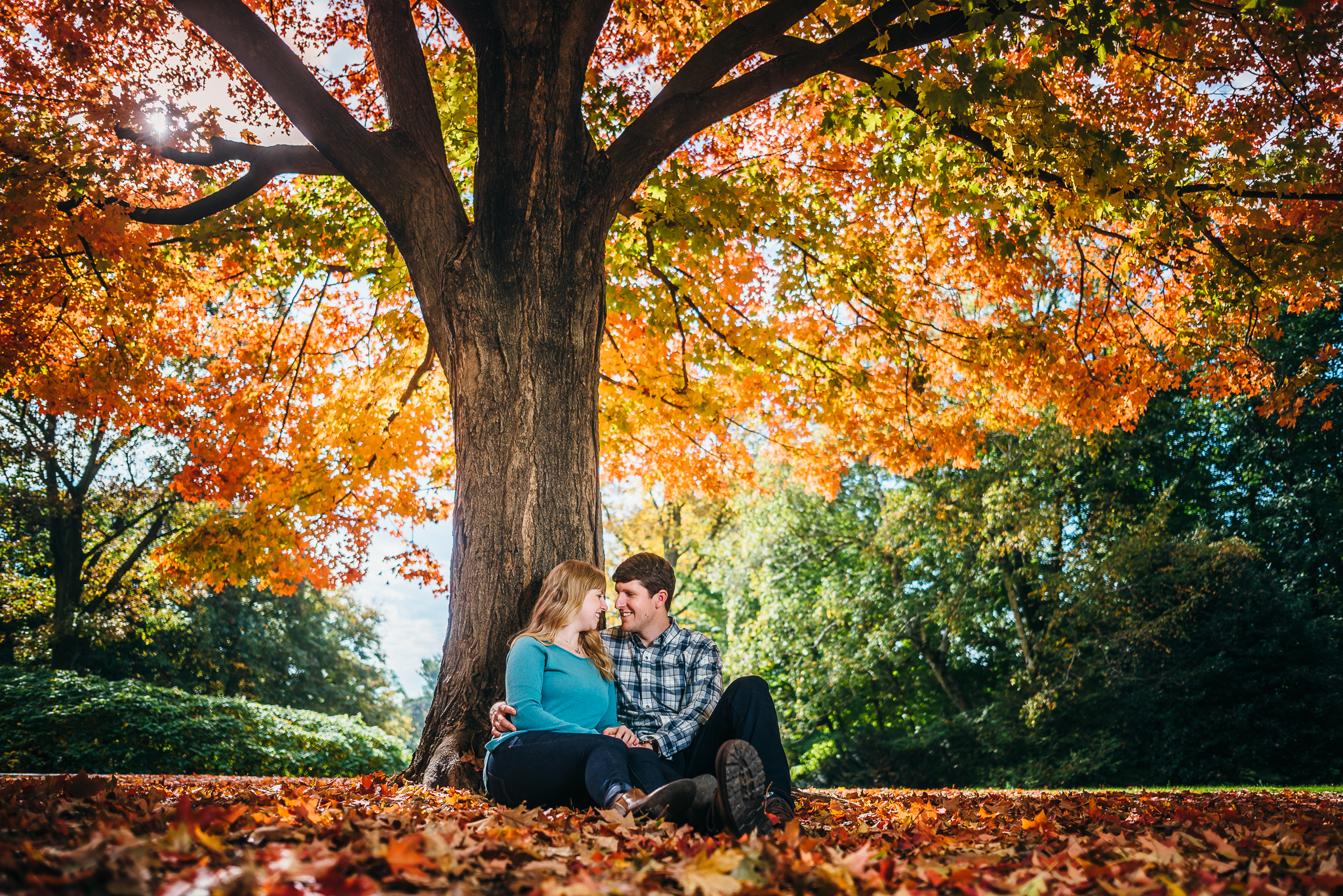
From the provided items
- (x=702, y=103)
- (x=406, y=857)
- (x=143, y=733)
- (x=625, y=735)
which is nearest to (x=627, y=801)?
(x=625, y=735)

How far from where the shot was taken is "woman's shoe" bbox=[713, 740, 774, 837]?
2.40 meters

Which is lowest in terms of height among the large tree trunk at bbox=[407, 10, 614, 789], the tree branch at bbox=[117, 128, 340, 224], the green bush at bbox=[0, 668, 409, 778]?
the green bush at bbox=[0, 668, 409, 778]

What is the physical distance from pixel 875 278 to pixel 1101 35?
3.92 metres

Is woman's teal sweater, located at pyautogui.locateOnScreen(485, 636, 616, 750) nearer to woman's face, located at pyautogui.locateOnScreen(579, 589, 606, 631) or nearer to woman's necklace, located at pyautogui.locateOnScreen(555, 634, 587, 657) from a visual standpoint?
woman's necklace, located at pyautogui.locateOnScreen(555, 634, 587, 657)

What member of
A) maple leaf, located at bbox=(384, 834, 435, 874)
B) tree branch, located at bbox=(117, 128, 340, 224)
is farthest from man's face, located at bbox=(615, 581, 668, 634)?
tree branch, located at bbox=(117, 128, 340, 224)

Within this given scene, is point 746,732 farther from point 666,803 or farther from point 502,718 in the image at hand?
point 502,718

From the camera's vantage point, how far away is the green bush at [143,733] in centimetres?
1019

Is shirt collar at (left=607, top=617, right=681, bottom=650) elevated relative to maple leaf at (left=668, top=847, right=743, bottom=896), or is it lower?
elevated

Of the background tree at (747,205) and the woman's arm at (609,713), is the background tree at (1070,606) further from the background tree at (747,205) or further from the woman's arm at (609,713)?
the woman's arm at (609,713)

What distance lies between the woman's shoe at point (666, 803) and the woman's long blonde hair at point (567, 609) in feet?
3.10

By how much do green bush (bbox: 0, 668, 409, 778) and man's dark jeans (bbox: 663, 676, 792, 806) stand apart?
11259 mm

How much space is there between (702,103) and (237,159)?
3.39 m

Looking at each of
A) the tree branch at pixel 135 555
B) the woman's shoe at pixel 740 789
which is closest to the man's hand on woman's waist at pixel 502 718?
the woman's shoe at pixel 740 789

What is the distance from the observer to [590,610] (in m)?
3.62
